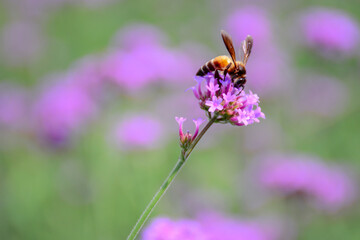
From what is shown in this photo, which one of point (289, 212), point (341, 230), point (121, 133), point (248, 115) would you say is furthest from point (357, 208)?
point (248, 115)

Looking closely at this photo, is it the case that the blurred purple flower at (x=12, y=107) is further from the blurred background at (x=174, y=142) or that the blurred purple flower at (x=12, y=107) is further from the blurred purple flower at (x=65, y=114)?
the blurred purple flower at (x=65, y=114)

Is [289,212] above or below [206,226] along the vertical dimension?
below

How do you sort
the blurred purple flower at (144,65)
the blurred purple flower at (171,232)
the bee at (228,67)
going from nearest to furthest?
the bee at (228,67) < the blurred purple flower at (171,232) < the blurred purple flower at (144,65)

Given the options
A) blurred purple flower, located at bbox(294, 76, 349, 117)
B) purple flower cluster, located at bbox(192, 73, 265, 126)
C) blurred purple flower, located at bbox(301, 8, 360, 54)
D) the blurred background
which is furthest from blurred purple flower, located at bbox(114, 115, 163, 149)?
purple flower cluster, located at bbox(192, 73, 265, 126)

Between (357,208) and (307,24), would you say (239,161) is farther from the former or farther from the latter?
(307,24)

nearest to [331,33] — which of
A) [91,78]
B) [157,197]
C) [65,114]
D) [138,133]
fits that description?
[138,133]

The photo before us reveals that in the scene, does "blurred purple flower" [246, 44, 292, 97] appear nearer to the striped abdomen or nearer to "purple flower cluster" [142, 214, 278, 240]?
"purple flower cluster" [142, 214, 278, 240]

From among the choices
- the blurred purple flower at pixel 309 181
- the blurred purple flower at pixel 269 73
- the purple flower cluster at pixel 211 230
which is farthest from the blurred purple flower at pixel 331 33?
the purple flower cluster at pixel 211 230
